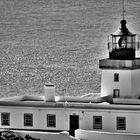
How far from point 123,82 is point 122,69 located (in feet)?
1.78

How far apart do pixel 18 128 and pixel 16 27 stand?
258 feet

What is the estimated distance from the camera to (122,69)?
4491 cm

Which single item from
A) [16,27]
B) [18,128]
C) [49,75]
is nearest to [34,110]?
[18,128]

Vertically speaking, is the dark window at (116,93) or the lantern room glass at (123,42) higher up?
the lantern room glass at (123,42)

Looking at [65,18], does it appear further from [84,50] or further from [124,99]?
[124,99]

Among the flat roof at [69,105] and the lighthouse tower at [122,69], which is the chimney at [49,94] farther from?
the lighthouse tower at [122,69]

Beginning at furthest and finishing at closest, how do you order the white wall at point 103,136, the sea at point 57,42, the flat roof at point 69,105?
1. the sea at point 57,42
2. the flat roof at point 69,105
3. the white wall at point 103,136

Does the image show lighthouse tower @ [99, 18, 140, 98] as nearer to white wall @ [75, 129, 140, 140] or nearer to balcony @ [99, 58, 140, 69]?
balcony @ [99, 58, 140, 69]

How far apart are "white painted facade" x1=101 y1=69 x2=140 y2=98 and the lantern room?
0.70m

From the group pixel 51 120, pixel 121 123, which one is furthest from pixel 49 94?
pixel 121 123

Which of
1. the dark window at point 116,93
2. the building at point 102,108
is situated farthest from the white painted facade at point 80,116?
the dark window at point 116,93

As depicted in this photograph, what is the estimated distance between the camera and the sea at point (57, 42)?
7294 cm

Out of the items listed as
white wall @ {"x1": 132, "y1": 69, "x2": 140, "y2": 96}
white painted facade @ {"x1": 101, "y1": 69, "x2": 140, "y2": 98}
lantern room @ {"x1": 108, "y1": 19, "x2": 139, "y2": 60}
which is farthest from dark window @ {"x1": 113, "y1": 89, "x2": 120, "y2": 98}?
lantern room @ {"x1": 108, "y1": 19, "x2": 139, "y2": 60}

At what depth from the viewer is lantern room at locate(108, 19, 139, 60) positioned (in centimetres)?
4552
